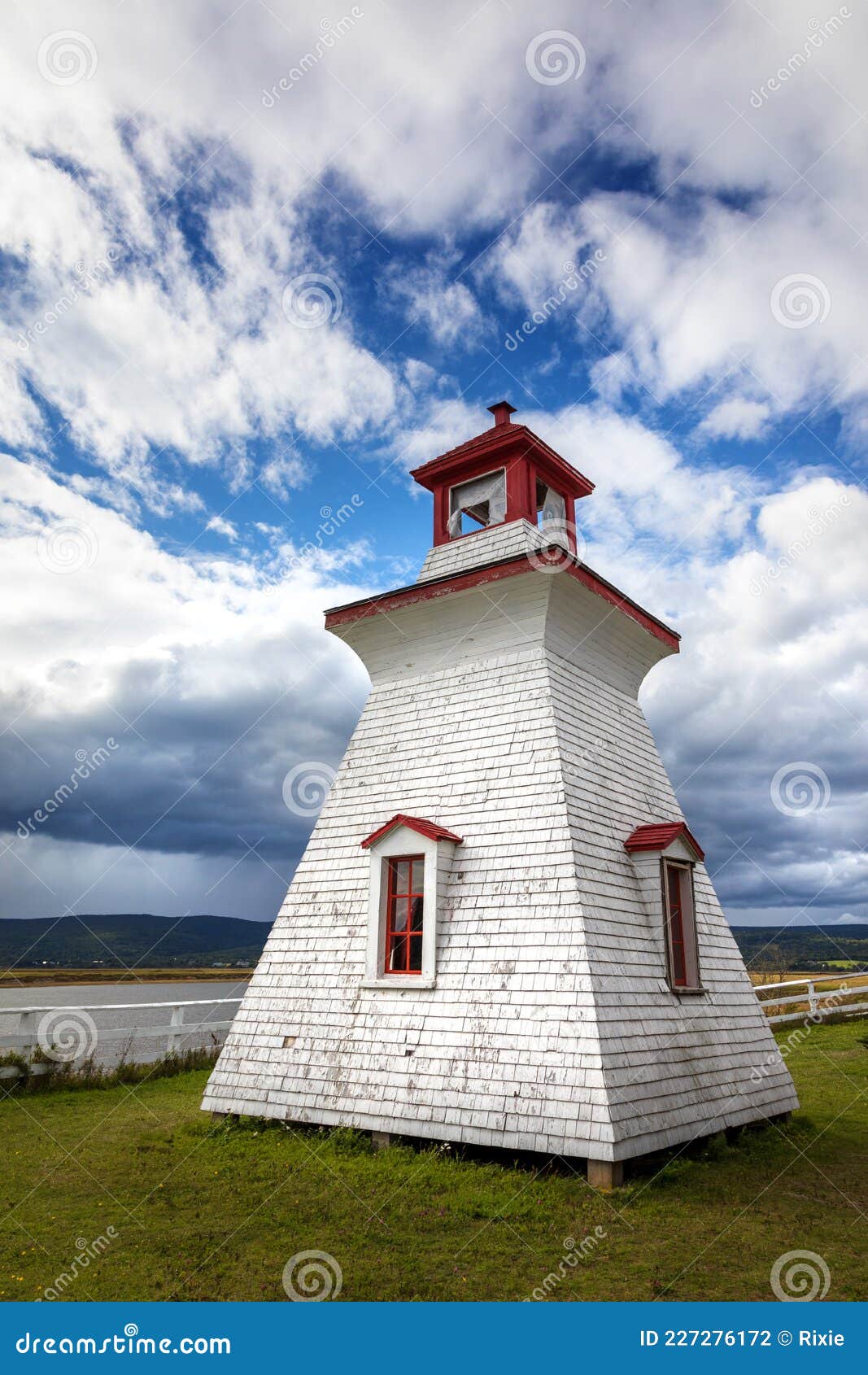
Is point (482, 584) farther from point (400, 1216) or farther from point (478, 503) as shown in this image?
point (400, 1216)

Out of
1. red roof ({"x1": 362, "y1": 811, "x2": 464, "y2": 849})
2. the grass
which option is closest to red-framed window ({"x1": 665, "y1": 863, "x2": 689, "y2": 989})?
red roof ({"x1": 362, "y1": 811, "x2": 464, "y2": 849})

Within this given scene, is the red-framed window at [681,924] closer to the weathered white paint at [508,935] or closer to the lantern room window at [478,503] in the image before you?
the weathered white paint at [508,935]

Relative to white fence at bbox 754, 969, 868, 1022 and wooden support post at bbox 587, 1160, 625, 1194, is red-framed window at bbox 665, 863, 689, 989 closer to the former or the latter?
wooden support post at bbox 587, 1160, 625, 1194

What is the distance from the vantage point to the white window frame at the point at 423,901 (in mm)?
8742

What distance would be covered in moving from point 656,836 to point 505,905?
205 cm

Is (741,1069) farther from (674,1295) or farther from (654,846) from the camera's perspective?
(674,1295)

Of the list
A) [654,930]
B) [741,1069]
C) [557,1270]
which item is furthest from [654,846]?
[557,1270]

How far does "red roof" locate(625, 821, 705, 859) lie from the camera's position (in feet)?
30.7

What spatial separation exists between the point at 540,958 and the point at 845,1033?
13.6 meters

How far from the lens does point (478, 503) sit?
12.0m

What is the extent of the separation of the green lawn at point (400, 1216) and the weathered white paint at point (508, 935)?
0.41m

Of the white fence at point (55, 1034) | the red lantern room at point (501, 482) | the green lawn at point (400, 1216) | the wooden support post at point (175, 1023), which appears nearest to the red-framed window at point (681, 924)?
the green lawn at point (400, 1216)

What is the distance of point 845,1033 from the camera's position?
18.0 m

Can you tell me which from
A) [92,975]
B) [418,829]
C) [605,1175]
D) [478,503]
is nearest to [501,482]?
[478,503]
